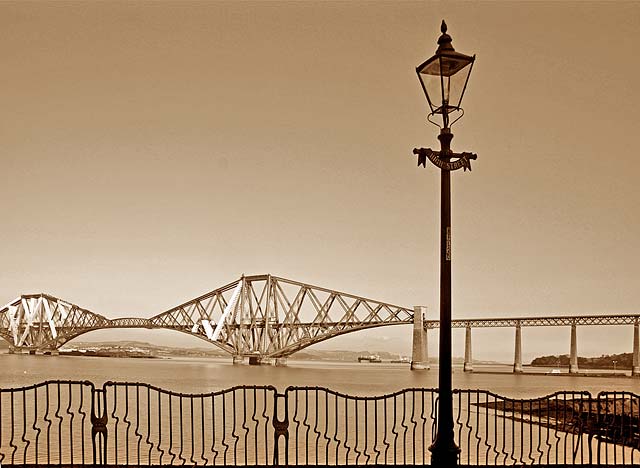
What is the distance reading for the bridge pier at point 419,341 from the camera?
12150 centimetres

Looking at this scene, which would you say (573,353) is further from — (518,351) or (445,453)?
(445,453)

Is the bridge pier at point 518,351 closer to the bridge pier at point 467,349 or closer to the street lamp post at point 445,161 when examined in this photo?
the bridge pier at point 467,349

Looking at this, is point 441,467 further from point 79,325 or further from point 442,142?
point 79,325

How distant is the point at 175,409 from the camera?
4303cm

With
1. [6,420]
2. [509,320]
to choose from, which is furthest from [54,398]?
[509,320]

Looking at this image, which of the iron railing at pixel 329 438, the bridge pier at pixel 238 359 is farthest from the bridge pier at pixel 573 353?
the iron railing at pixel 329 438

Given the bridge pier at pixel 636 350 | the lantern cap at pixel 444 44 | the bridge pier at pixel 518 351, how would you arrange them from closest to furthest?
1. the lantern cap at pixel 444 44
2. the bridge pier at pixel 636 350
3. the bridge pier at pixel 518 351

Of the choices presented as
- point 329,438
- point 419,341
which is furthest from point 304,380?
point 329,438

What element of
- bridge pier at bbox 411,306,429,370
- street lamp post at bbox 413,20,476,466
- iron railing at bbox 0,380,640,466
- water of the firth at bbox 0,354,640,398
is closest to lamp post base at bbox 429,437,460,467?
street lamp post at bbox 413,20,476,466

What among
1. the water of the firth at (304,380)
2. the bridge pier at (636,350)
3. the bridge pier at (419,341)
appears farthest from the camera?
the bridge pier at (419,341)

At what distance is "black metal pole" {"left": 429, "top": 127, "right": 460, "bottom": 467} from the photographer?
28.4ft

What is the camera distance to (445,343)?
865 cm

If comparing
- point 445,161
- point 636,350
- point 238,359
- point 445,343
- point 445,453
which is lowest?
point 238,359

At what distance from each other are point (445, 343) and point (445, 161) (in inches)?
75.5
